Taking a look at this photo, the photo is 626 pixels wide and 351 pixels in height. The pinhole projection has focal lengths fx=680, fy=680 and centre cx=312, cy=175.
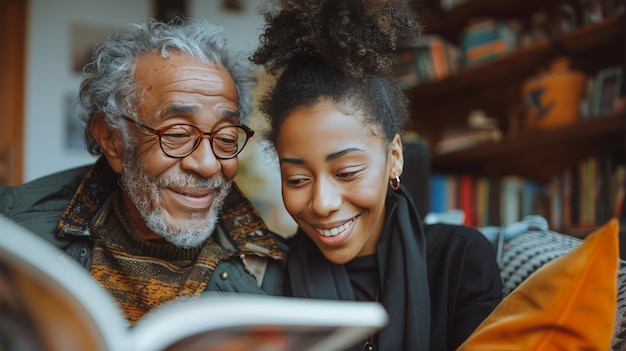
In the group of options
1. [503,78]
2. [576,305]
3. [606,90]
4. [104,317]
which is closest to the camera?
[104,317]

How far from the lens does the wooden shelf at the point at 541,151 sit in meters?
2.62

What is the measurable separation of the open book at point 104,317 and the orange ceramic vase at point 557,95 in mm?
2169

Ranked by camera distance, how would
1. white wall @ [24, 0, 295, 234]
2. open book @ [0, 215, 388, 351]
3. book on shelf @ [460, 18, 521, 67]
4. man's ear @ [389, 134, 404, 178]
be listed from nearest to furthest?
1. open book @ [0, 215, 388, 351]
2. man's ear @ [389, 134, 404, 178]
3. book on shelf @ [460, 18, 521, 67]
4. white wall @ [24, 0, 295, 234]

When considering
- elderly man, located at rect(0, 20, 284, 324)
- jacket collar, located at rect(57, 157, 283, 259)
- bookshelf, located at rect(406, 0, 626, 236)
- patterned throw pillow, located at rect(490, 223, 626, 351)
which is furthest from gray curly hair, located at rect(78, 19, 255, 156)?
bookshelf, located at rect(406, 0, 626, 236)

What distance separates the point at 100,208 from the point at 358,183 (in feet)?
2.08

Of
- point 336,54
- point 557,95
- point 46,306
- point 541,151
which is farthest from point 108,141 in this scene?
point 541,151

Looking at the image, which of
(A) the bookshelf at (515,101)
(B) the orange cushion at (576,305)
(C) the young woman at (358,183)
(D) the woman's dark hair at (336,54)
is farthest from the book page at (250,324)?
(A) the bookshelf at (515,101)

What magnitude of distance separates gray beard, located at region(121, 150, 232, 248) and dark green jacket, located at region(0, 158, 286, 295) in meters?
0.10

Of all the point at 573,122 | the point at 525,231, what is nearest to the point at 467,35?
the point at 573,122

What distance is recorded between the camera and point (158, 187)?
1.48m

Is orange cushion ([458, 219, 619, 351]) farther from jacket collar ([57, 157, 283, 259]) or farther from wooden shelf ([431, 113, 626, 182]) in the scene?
wooden shelf ([431, 113, 626, 182])

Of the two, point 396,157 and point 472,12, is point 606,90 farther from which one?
point 396,157

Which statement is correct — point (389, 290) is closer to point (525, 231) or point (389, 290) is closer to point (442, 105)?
point (525, 231)

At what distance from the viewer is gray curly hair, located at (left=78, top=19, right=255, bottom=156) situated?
1551 millimetres
